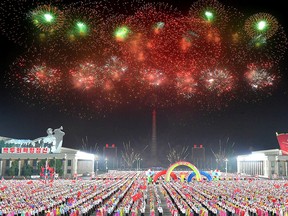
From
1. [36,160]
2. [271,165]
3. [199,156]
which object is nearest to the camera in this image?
[36,160]

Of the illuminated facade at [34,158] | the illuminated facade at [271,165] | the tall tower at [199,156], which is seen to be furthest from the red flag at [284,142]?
the tall tower at [199,156]

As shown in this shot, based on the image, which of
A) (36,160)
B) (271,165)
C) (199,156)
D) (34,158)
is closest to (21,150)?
(34,158)

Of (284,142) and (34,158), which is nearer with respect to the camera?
(34,158)

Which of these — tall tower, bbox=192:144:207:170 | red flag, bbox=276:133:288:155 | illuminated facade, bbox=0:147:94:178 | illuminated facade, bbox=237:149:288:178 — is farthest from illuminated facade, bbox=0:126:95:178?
tall tower, bbox=192:144:207:170

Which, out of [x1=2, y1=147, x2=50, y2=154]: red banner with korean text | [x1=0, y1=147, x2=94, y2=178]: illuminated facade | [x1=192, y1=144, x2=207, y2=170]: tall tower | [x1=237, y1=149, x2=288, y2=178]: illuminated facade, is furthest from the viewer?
[x1=192, y1=144, x2=207, y2=170]: tall tower

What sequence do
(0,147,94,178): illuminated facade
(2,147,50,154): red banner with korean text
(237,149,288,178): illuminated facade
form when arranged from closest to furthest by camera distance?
(2,147,50,154): red banner with korean text, (0,147,94,178): illuminated facade, (237,149,288,178): illuminated facade

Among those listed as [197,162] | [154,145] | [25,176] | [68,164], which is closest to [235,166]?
[197,162]

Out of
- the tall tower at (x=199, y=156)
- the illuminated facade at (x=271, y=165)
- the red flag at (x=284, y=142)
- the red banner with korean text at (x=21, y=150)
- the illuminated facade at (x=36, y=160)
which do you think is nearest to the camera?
the red banner with korean text at (x=21, y=150)

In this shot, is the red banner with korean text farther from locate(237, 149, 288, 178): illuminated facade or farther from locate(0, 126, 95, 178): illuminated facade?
locate(237, 149, 288, 178): illuminated facade

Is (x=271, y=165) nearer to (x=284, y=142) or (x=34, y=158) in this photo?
(x=284, y=142)

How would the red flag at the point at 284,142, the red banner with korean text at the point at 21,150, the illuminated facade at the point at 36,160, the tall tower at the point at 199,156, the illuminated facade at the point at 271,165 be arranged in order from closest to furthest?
the red banner with korean text at the point at 21,150
the illuminated facade at the point at 36,160
the illuminated facade at the point at 271,165
the red flag at the point at 284,142
the tall tower at the point at 199,156

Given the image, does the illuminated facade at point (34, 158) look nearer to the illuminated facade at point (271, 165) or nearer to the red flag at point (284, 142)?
the illuminated facade at point (271, 165)

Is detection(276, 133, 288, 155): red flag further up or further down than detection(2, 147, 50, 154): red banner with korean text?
further up

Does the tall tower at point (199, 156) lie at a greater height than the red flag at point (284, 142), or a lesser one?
lesser
